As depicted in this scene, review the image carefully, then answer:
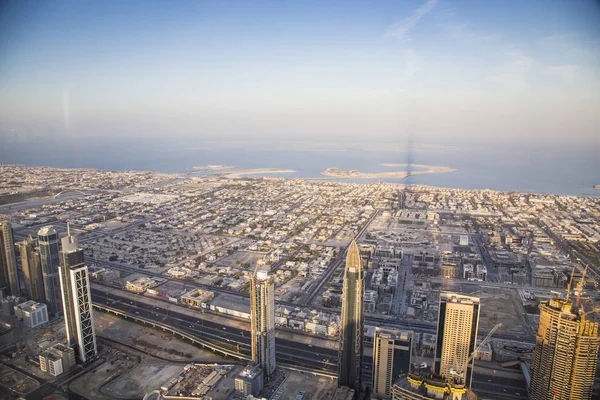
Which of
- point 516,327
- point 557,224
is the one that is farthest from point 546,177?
point 516,327

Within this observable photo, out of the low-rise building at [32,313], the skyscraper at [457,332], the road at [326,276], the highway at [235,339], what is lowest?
the highway at [235,339]

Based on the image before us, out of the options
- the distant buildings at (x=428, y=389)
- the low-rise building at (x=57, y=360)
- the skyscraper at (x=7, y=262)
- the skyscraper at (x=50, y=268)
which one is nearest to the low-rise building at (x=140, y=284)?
the skyscraper at (x=50, y=268)

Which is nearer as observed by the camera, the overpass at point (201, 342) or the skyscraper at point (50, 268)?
the overpass at point (201, 342)

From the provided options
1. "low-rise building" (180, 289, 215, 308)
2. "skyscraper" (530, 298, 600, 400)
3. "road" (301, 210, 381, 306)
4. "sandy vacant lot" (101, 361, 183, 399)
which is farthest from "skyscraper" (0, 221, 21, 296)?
"skyscraper" (530, 298, 600, 400)

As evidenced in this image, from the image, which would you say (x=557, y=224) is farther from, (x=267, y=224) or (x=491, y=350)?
(x=267, y=224)

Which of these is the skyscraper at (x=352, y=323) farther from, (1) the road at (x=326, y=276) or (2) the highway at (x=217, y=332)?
(1) the road at (x=326, y=276)

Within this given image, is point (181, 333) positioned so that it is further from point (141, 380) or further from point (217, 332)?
point (141, 380)
